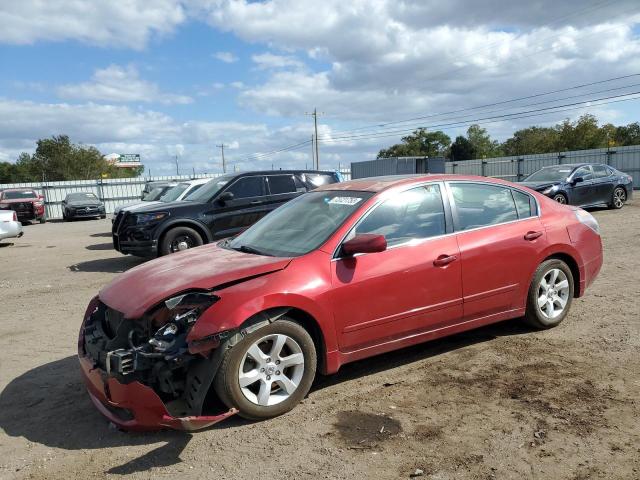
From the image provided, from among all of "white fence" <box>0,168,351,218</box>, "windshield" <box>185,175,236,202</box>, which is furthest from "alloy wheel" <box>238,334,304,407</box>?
"white fence" <box>0,168,351,218</box>

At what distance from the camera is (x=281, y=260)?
3875 mm

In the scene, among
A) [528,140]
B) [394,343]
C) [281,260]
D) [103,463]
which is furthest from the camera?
[528,140]

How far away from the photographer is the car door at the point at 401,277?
3.91 m

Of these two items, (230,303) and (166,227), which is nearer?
(230,303)

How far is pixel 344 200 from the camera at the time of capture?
14.9 ft

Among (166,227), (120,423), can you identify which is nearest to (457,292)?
(120,423)

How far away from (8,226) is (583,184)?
645 inches

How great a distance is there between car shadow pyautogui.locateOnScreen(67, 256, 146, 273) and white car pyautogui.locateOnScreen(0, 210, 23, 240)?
485 cm

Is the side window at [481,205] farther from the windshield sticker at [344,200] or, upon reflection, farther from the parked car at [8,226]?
the parked car at [8,226]

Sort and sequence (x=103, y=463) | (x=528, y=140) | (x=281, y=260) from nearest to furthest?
(x=103, y=463)
(x=281, y=260)
(x=528, y=140)

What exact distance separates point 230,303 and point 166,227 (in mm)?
6641

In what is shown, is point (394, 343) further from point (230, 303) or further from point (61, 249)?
point (61, 249)

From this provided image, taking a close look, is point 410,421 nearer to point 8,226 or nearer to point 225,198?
point 225,198

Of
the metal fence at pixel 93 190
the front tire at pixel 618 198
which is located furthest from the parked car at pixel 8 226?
the metal fence at pixel 93 190
